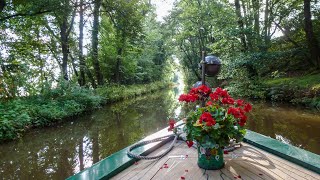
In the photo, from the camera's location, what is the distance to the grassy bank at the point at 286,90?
8.43 meters

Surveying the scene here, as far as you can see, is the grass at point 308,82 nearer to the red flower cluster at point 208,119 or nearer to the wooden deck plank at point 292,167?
the wooden deck plank at point 292,167

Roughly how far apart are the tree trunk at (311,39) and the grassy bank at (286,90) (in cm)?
100

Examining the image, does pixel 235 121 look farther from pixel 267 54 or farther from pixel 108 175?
pixel 267 54

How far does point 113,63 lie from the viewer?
53.4 ft

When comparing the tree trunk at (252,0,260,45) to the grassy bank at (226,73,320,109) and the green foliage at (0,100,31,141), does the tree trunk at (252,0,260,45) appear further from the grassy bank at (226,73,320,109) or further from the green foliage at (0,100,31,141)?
the green foliage at (0,100,31,141)

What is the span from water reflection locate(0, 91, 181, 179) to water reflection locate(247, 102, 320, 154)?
3.18 meters

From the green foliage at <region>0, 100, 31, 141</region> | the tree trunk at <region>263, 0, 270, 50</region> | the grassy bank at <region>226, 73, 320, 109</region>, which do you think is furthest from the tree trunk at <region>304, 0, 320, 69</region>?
the green foliage at <region>0, 100, 31, 141</region>

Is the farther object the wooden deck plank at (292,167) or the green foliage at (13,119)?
the green foliage at (13,119)

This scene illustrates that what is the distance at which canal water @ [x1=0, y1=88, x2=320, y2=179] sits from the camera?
13.4 ft

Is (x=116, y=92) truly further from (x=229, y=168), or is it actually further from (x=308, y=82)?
(x=229, y=168)

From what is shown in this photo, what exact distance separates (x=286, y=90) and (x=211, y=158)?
376 inches

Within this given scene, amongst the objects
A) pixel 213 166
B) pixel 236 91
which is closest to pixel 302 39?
pixel 236 91

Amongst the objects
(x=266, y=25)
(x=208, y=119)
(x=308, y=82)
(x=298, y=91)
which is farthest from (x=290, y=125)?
(x=266, y=25)

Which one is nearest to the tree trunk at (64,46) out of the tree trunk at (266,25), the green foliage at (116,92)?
the green foliage at (116,92)
